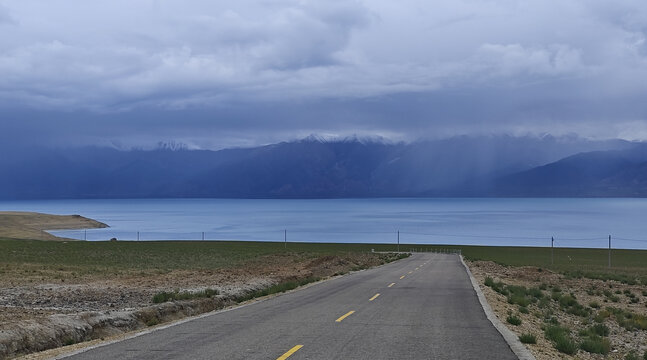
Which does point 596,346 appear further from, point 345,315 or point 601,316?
point 601,316

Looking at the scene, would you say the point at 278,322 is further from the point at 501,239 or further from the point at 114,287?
the point at 501,239

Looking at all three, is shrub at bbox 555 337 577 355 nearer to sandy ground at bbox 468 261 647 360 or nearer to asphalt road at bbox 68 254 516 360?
sandy ground at bbox 468 261 647 360

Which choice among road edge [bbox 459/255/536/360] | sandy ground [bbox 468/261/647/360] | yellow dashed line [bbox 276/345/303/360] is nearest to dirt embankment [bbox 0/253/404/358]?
yellow dashed line [bbox 276/345/303/360]

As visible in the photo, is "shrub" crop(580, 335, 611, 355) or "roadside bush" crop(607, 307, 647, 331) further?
"roadside bush" crop(607, 307, 647, 331)

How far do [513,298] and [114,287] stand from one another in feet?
54.9

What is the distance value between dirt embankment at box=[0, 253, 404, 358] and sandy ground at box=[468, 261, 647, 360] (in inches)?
391

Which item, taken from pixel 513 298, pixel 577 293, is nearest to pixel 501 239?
pixel 577 293

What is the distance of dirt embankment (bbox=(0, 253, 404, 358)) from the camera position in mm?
13633

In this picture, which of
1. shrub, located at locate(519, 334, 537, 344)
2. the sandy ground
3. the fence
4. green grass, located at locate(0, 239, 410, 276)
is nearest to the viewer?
shrub, located at locate(519, 334, 537, 344)

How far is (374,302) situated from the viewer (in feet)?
68.8

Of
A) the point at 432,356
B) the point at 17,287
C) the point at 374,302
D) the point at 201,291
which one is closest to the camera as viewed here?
the point at 432,356

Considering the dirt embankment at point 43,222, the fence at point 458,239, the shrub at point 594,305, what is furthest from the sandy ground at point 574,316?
the dirt embankment at point 43,222

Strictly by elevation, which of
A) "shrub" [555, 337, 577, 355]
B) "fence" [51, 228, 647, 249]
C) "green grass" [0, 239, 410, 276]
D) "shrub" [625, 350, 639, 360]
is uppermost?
"shrub" [555, 337, 577, 355]

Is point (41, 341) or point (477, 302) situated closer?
point (41, 341)
